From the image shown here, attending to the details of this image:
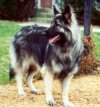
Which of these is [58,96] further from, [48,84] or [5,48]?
[5,48]

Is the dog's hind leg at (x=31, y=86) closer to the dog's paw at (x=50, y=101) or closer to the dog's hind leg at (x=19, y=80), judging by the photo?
the dog's hind leg at (x=19, y=80)

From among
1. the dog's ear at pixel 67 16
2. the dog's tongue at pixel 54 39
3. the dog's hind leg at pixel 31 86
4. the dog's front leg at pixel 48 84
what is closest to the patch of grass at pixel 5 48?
the dog's hind leg at pixel 31 86

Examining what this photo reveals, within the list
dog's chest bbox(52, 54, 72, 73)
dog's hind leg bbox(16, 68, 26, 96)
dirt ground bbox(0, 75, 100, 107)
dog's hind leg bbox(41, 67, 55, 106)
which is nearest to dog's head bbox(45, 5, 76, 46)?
dog's chest bbox(52, 54, 72, 73)

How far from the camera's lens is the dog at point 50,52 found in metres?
7.10

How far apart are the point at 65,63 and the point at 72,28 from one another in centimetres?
72

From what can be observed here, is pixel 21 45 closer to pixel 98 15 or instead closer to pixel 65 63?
pixel 65 63

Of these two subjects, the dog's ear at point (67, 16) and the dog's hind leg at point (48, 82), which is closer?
the dog's ear at point (67, 16)

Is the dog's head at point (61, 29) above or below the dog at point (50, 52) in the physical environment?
above

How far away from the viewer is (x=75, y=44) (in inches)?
293

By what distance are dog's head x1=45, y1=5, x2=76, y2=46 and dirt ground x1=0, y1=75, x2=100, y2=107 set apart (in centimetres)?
128

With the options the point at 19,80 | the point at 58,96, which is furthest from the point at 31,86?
the point at 58,96

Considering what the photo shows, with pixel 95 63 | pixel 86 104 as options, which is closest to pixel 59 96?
pixel 86 104

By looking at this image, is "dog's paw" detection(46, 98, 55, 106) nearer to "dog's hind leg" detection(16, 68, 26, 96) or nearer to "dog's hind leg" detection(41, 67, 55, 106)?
"dog's hind leg" detection(41, 67, 55, 106)

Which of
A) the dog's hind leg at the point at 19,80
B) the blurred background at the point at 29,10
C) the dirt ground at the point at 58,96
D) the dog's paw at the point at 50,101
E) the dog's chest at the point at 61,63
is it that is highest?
the dog's chest at the point at 61,63
